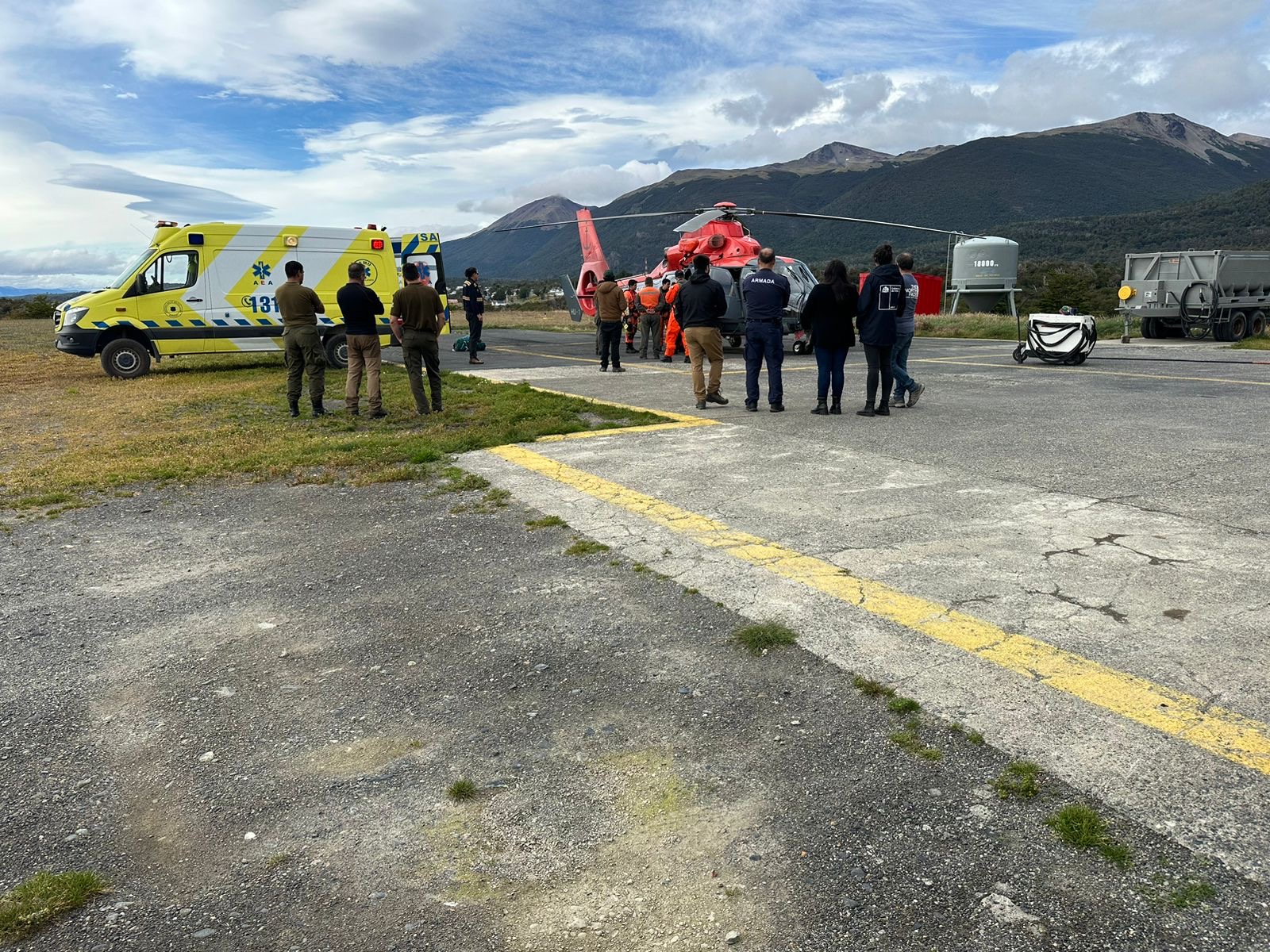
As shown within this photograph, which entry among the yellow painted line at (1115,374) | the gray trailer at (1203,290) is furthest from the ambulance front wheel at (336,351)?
the gray trailer at (1203,290)

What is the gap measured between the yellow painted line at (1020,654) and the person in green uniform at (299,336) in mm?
6386

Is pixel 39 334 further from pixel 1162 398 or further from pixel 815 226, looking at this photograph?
pixel 815 226

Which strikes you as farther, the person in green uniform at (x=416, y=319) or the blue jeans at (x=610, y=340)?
the blue jeans at (x=610, y=340)

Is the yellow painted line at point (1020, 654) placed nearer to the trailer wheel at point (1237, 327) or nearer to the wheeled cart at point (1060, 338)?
the wheeled cart at point (1060, 338)

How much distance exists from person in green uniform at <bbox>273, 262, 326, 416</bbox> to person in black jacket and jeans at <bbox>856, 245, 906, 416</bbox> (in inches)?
254

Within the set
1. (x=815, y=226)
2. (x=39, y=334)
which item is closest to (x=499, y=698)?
(x=39, y=334)

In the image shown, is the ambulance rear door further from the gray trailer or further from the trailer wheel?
the trailer wheel

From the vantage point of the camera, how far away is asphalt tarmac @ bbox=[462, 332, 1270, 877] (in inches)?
118

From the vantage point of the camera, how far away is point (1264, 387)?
1189 cm

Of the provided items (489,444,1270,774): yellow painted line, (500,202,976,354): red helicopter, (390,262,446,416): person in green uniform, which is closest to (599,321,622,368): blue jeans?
(500,202,976,354): red helicopter

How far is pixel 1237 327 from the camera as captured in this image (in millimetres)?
20531

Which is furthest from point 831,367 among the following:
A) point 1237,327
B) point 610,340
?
point 1237,327

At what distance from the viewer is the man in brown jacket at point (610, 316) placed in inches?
595

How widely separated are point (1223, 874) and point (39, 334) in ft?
128
